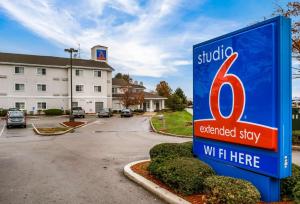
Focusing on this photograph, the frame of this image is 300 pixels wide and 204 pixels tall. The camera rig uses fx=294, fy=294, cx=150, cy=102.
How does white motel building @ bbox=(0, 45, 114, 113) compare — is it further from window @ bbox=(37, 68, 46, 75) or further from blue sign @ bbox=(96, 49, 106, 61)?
blue sign @ bbox=(96, 49, 106, 61)

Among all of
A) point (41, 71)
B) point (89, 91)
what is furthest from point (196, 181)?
point (89, 91)

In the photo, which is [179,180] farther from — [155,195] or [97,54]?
[97,54]

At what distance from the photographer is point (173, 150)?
25.5 feet

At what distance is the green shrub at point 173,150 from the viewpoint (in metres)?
7.60

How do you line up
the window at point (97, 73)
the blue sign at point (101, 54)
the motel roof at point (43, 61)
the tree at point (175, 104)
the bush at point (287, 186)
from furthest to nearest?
the tree at point (175, 104) < the blue sign at point (101, 54) < the window at point (97, 73) < the motel roof at point (43, 61) < the bush at point (287, 186)

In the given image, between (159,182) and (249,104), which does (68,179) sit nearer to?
(159,182)

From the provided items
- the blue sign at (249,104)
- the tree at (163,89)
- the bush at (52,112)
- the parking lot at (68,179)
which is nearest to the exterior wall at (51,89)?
the bush at (52,112)

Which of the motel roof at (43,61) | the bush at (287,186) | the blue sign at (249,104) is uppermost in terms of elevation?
the motel roof at (43,61)

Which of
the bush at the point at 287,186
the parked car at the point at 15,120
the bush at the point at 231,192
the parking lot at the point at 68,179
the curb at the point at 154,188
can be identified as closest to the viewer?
the bush at the point at 231,192

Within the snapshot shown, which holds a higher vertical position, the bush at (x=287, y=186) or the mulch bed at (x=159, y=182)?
the bush at (x=287, y=186)

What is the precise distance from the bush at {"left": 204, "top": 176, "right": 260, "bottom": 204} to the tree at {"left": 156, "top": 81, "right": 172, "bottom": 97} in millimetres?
86556

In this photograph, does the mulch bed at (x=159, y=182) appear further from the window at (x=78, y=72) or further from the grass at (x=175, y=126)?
the window at (x=78, y=72)

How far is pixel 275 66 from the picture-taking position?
4988mm

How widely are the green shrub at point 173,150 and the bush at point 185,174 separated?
76 centimetres
